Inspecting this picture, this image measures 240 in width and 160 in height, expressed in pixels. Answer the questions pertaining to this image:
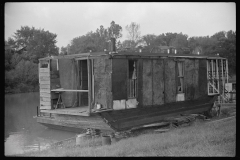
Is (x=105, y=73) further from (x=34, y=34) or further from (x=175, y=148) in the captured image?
(x=34, y=34)

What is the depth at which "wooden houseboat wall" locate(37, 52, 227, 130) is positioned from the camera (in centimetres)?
1109

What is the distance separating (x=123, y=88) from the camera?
Result: 11.4m

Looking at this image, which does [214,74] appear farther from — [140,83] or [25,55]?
[25,55]

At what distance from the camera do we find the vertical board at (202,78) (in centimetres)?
1564

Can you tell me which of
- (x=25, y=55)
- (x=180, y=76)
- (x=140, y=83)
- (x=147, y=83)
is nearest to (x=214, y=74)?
(x=180, y=76)

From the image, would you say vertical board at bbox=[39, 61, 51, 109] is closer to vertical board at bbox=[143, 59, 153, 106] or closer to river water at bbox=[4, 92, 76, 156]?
river water at bbox=[4, 92, 76, 156]

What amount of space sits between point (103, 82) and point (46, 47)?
1532 inches

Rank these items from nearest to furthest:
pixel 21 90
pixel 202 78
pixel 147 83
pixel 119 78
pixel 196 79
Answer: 1. pixel 119 78
2. pixel 147 83
3. pixel 196 79
4. pixel 202 78
5. pixel 21 90

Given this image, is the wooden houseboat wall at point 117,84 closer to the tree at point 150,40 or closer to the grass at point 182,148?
the grass at point 182,148

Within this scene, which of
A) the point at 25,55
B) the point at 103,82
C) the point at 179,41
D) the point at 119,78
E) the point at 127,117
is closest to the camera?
the point at 103,82

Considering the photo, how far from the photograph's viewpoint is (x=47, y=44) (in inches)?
1890

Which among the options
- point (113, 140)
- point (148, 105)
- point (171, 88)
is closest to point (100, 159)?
point (113, 140)

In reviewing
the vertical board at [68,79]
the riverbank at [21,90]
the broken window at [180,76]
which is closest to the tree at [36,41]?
the riverbank at [21,90]
